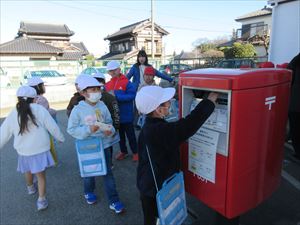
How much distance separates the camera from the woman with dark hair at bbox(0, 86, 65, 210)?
2.65 m

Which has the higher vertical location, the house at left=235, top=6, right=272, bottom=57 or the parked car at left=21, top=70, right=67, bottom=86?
the house at left=235, top=6, right=272, bottom=57

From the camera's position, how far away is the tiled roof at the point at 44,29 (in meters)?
31.8

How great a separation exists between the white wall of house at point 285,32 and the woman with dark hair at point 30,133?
6314 mm

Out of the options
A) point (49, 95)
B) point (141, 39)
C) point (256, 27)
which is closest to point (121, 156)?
point (49, 95)

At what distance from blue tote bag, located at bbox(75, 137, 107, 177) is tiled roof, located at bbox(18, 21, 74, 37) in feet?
110

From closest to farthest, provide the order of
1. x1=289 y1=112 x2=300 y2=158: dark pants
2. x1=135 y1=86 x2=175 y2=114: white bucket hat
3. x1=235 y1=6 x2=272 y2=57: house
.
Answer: x1=135 y1=86 x2=175 y2=114: white bucket hat
x1=289 y1=112 x2=300 y2=158: dark pants
x1=235 y1=6 x2=272 y2=57: house

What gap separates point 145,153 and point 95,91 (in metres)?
1.07

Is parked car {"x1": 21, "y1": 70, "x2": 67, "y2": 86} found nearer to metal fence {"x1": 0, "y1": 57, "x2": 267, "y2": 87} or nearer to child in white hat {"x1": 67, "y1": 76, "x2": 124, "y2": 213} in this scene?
metal fence {"x1": 0, "y1": 57, "x2": 267, "y2": 87}

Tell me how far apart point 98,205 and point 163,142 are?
1.61 meters

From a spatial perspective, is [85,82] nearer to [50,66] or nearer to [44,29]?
[50,66]

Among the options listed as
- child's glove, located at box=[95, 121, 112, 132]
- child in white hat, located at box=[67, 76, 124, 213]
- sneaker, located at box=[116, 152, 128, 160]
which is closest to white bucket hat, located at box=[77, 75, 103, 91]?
child in white hat, located at box=[67, 76, 124, 213]

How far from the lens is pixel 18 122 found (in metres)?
2.65

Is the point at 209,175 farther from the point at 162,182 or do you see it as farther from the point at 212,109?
the point at 212,109

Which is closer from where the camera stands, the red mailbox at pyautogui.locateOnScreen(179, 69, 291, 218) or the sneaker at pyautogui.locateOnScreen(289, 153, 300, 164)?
the red mailbox at pyautogui.locateOnScreen(179, 69, 291, 218)
